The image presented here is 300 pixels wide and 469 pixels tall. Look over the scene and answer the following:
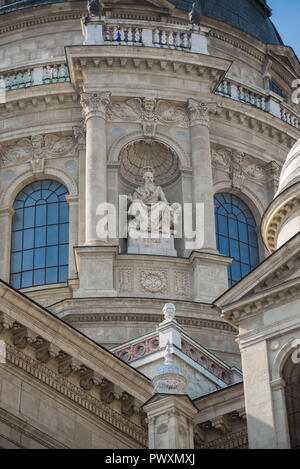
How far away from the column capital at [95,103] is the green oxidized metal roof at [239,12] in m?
6.29

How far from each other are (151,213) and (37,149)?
499 centimetres

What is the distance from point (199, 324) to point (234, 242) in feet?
20.4

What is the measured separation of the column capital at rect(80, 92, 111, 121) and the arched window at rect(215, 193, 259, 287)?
481 centimetres

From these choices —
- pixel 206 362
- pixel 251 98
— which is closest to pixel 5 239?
pixel 251 98

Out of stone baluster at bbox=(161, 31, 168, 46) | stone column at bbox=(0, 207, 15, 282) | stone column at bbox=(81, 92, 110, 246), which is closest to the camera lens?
stone column at bbox=(81, 92, 110, 246)

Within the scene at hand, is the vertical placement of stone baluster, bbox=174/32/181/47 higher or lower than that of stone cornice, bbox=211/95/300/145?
higher

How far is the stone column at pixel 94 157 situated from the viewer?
114ft

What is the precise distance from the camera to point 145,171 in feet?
122

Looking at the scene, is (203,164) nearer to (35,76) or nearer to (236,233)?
(236,233)

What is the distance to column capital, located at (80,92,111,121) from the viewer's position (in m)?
36.9

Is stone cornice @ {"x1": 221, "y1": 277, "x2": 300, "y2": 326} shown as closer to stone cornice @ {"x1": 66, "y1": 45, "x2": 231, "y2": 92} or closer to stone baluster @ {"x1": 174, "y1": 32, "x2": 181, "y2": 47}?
stone cornice @ {"x1": 66, "y1": 45, "x2": 231, "y2": 92}

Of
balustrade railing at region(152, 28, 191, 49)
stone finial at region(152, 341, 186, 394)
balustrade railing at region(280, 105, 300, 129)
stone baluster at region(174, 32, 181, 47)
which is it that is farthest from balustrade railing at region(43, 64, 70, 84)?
stone finial at region(152, 341, 186, 394)

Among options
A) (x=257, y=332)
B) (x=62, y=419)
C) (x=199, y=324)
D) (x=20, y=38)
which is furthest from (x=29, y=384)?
(x=20, y=38)

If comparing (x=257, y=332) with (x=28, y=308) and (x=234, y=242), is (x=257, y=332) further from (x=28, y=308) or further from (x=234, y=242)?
(x=234, y=242)
